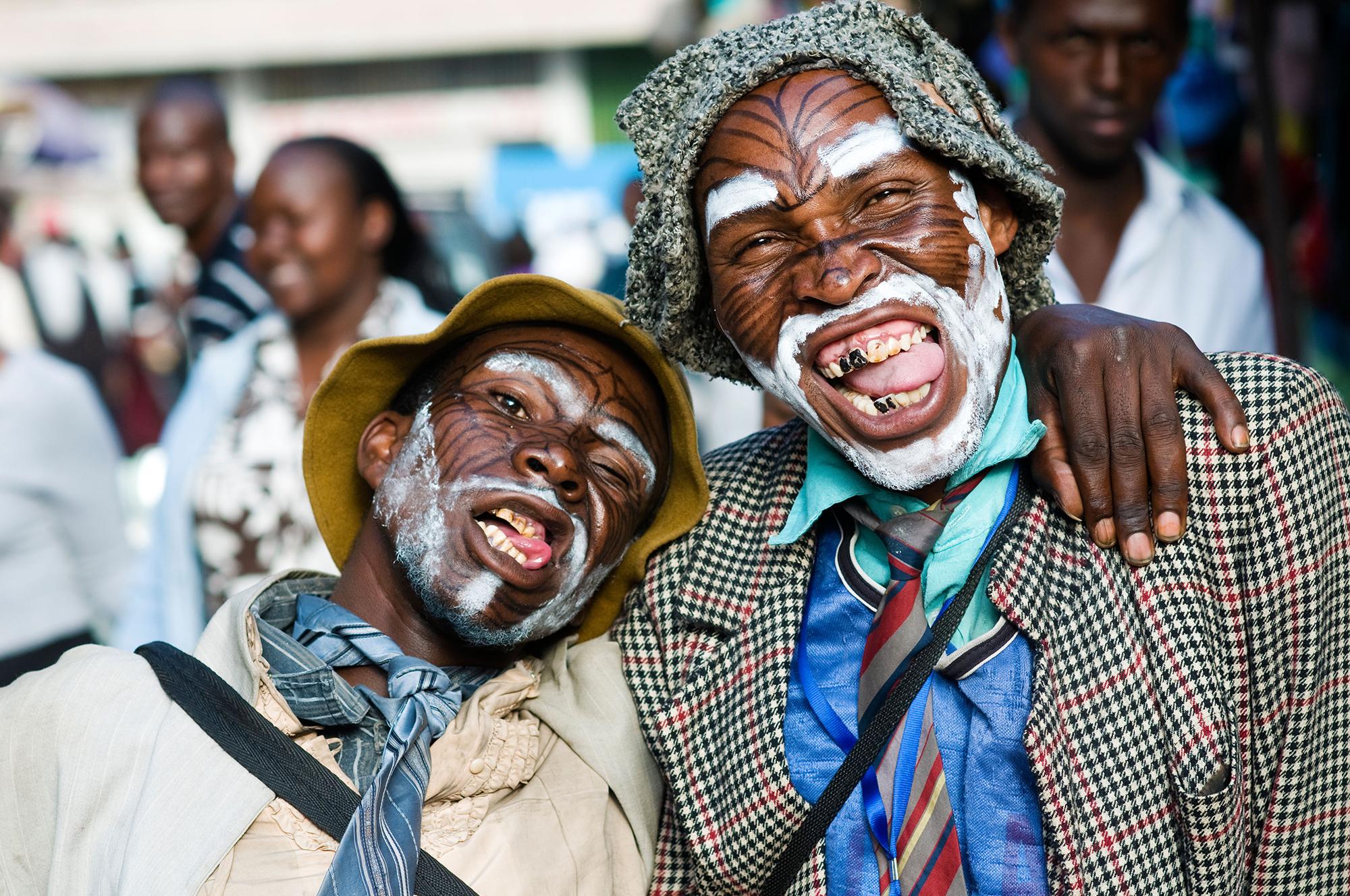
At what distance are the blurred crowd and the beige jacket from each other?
165 cm

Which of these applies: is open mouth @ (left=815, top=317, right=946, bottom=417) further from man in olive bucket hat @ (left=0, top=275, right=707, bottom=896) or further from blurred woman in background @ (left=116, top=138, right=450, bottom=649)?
blurred woman in background @ (left=116, top=138, right=450, bottom=649)

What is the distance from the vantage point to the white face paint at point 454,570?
2.42 metres

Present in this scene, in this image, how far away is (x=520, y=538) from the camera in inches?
95.5

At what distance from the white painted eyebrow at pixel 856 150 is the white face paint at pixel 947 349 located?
5.6 inches

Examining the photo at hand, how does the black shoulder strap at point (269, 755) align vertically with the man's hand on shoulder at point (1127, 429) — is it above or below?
below

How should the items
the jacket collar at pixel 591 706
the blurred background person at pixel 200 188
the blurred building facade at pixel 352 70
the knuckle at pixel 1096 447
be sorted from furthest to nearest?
the blurred building facade at pixel 352 70
the blurred background person at pixel 200 188
the jacket collar at pixel 591 706
the knuckle at pixel 1096 447

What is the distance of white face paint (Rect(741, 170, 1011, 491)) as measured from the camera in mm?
2148

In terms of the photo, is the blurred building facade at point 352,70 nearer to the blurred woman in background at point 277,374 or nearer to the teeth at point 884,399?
the blurred woman in background at point 277,374

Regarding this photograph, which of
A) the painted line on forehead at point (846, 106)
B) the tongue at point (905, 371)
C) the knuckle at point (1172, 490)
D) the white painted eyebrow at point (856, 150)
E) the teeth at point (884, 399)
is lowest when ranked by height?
the knuckle at point (1172, 490)

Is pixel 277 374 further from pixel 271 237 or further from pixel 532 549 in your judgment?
pixel 532 549

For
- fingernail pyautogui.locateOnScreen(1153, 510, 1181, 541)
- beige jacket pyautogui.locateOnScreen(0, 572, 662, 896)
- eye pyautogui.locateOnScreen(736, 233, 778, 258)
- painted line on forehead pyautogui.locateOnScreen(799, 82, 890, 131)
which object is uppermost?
painted line on forehead pyautogui.locateOnScreen(799, 82, 890, 131)

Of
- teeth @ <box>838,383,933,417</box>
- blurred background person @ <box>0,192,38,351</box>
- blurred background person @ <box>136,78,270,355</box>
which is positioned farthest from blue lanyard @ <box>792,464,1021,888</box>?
blurred background person @ <box>0,192,38,351</box>

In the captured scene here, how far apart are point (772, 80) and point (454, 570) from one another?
1053 mm

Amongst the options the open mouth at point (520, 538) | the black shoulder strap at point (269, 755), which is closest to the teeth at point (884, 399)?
the open mouth at point (520, 538)
